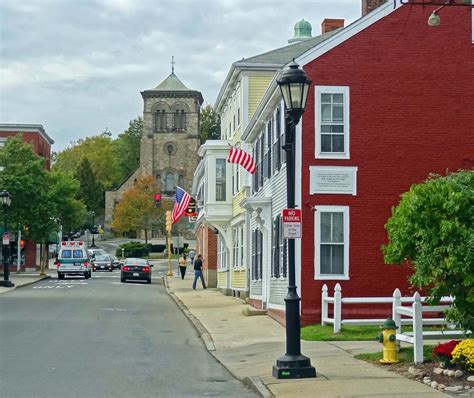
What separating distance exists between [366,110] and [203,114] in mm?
102199

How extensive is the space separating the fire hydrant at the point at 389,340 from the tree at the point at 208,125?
339 ft

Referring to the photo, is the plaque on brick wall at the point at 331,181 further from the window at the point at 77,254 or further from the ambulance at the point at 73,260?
the window at the point at 77,254

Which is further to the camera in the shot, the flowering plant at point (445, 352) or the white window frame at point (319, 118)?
the white window frame at point (319, 118)

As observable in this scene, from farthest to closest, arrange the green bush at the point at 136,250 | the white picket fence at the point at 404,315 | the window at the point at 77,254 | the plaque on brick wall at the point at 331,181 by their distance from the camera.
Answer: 1. the green bush at the point at 136,250
2. the window at the point at 77,254
3. the plaque on brick wall at the point at 331,181
4. the white picket fence at the point at 404,315

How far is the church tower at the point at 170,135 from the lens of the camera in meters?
113

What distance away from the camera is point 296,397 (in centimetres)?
1152

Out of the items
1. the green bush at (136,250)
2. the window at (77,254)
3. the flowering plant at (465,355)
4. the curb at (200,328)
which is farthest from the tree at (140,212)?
the flowering plant at (465,355)

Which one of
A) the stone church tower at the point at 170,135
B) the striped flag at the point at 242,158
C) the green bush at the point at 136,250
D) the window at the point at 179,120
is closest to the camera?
the striped flag at the point at 242,158

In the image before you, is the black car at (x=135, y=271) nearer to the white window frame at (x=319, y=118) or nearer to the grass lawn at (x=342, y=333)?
the white window frame at (x=319, y=118)

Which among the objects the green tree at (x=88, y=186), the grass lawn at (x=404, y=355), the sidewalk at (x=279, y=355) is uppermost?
the green tree at (x=88, y=186)

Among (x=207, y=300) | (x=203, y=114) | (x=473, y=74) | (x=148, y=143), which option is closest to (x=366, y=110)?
(x=473, y=74)

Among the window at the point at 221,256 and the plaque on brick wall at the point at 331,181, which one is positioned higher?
the plaque on brick wall at the point at 331,181

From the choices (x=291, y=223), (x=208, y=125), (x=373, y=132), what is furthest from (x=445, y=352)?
(x=208, y=125)

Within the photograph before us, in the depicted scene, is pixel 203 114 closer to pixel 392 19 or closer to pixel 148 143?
pixel 148 143
